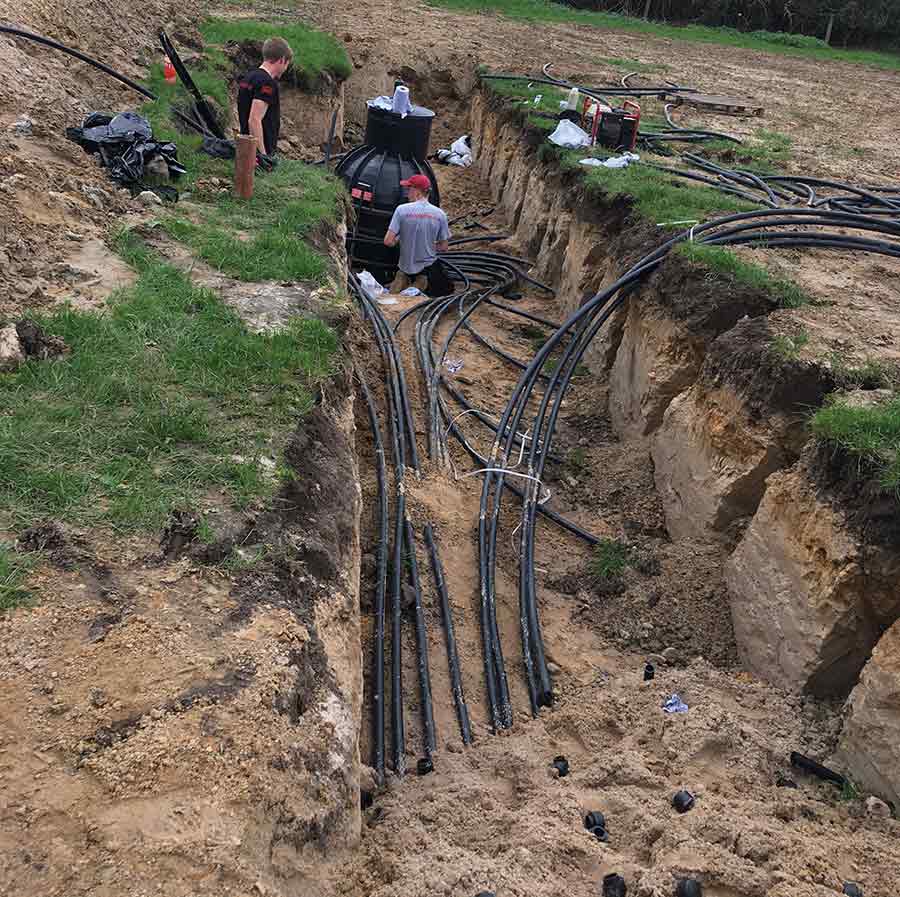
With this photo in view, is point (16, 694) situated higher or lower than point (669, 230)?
lower

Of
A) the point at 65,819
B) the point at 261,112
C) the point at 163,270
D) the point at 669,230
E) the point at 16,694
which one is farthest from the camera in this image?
the point at 261,112

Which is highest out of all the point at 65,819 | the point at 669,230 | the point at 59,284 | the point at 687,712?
the point at 669,230

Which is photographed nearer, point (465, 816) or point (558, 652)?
point (465, 816)

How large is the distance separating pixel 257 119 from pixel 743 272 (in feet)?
16.1

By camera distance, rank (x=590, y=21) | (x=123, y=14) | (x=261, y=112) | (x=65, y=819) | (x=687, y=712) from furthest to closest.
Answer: (x=590, y=21) < (x=123, y=14) < (x=261, y=112) < (x=687, y=712) < (x=65, y=819)

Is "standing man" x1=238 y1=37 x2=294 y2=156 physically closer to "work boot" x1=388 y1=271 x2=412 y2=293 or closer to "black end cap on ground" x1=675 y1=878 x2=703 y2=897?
"work boot" x1=388 y1=271 x2=412 y2=293

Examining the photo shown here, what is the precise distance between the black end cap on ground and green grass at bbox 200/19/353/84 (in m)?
12.9

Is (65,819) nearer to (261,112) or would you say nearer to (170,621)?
(170,621)

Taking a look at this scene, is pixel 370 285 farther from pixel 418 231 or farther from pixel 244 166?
pixel 244 166

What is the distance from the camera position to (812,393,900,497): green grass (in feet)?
14.1

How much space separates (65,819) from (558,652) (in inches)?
127

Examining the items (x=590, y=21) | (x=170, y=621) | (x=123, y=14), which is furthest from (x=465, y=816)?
Result: (x=590, y=21)

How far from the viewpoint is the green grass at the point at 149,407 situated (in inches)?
141

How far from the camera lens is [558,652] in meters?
5.18
